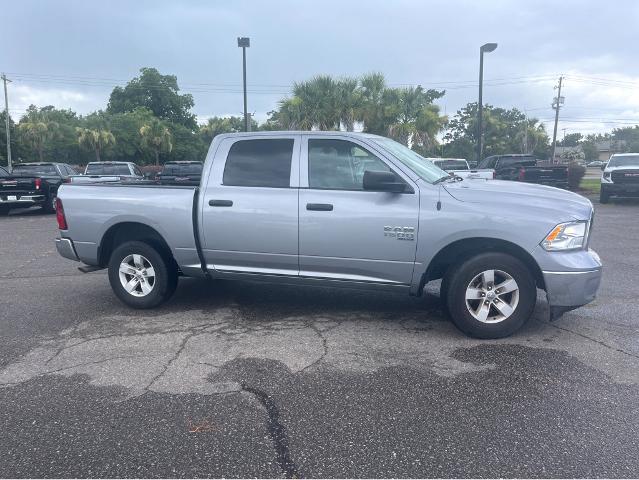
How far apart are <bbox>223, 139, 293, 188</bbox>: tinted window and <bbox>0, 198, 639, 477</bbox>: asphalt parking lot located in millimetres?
1423

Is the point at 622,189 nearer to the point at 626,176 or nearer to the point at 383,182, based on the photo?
the point at 626,176

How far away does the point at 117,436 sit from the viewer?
3.52 metres

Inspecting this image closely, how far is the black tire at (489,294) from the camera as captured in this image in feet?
16.7

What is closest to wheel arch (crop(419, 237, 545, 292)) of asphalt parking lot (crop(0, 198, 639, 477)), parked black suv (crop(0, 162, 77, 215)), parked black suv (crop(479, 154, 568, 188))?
asphalt parking lot (crop(0, 198, 639, 477))

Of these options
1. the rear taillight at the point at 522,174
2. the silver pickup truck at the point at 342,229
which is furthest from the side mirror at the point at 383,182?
the rear taillight at the point at 522,174

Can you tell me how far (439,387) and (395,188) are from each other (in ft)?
6.23

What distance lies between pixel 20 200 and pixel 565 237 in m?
16.2

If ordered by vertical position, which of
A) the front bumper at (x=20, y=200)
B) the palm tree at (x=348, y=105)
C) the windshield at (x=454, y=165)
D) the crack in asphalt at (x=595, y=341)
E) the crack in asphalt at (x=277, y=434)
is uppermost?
the palm tree at (x=348, y=105)

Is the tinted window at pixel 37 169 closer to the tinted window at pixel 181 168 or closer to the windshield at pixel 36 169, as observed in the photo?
the windshield at pixel 36 169

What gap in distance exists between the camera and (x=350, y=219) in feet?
17.8

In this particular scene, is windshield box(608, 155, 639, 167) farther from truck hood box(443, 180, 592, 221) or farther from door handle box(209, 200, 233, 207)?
door handle box(209, 200, 233, 207)

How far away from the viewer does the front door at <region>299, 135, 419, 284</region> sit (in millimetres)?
5324

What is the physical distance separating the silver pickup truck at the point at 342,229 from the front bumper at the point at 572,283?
11 mm

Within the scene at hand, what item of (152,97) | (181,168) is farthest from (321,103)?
(152,97)
